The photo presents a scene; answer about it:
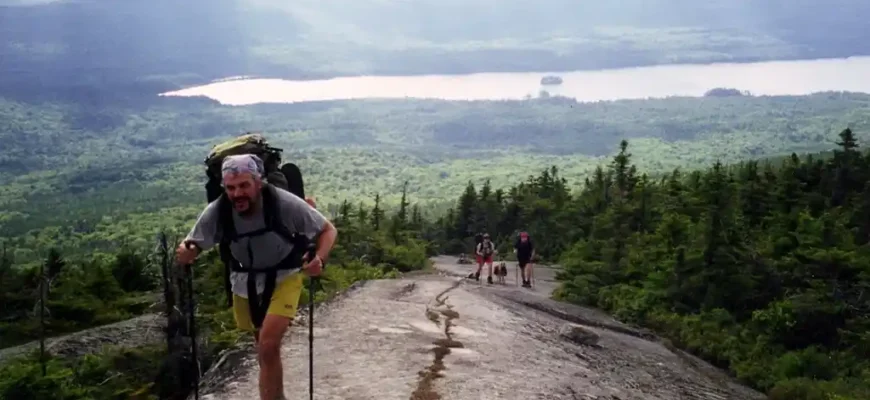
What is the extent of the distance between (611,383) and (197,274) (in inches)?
614

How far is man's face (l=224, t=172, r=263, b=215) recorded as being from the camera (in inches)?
283

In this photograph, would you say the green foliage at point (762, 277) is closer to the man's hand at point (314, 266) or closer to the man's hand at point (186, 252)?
the man's hand at point (314, 266)

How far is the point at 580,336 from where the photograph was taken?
14438 mm

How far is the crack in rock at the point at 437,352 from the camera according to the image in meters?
9.84

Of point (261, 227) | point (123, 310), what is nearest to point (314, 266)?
point (261, 227)

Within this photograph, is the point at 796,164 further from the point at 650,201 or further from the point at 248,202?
the point at 248,202

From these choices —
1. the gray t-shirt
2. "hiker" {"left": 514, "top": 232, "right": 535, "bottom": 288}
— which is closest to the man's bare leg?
the gray t-shirt

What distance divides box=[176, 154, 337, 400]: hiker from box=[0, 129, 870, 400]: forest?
20.3ft

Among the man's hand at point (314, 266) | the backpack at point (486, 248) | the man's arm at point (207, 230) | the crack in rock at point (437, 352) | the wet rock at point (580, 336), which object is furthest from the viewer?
the backpack at point (486, 248)

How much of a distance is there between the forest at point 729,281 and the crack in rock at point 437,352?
3.42 metres

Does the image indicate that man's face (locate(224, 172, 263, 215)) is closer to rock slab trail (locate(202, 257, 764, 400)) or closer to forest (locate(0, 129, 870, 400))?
rock slab trail (locate(202, 257, 764, 400))

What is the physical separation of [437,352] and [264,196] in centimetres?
483

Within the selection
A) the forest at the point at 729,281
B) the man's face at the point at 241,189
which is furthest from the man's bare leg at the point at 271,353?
the forest at the point at 729,281

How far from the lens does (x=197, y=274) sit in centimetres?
2464
